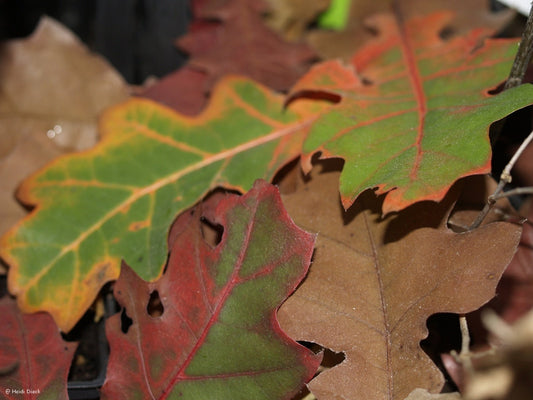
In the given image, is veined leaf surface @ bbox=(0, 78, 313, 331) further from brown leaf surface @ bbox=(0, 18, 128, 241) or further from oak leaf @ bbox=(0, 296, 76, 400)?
brown leaf surface @ bbox=(0, 18, 128, 241)

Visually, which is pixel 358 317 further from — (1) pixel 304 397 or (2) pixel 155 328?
(2) pixel 155 328

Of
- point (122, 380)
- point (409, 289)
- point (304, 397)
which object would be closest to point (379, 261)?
point (409, 289)

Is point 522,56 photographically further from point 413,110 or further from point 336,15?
point 336,15

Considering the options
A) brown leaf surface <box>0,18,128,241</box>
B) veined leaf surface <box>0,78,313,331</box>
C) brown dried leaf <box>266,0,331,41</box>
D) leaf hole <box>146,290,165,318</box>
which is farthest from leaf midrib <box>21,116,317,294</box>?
brown dried leaf <box>266,0,331,41</box>

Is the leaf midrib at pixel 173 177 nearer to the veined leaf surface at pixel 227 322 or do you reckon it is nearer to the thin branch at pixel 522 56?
the veined leaf surface at pixel 227 322

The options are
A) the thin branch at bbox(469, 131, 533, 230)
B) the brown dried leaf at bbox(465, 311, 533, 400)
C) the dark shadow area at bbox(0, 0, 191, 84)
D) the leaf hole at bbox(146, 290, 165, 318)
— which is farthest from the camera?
the dark shadow area at bbox(0, 0, 191, 84)

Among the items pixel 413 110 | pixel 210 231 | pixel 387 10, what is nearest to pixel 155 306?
pixel 210 231

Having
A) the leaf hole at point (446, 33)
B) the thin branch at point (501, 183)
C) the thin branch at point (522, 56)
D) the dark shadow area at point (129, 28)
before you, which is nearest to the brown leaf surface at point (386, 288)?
the thin branch at point (501, 183)

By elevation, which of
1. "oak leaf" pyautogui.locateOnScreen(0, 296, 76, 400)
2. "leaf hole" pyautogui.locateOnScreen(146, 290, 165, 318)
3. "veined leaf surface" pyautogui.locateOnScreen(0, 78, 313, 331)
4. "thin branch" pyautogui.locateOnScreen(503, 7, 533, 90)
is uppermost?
"thin branch" pyautogui.locateOnScreen(503, 7, 533, 90)
